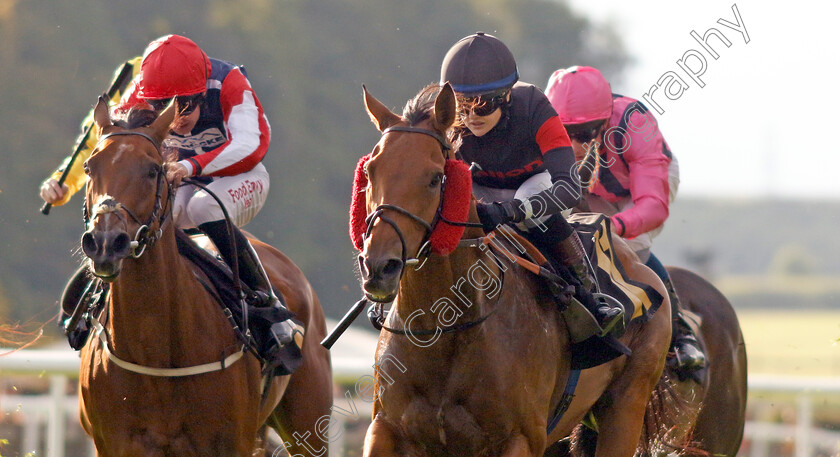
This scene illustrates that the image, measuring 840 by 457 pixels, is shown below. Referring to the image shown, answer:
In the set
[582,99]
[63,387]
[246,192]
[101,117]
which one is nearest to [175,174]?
[101,117]

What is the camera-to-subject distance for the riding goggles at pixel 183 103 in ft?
17.3

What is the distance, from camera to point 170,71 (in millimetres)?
5238

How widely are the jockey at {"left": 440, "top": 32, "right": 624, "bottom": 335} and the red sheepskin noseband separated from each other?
0.23 m

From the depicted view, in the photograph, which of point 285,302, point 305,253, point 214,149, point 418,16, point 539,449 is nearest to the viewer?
point 539,449

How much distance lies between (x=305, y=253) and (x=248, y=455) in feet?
71.1

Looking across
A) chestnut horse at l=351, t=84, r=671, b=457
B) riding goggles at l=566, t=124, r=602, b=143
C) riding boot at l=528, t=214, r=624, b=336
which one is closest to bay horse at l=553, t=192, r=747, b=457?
riding goggles at l=566, t=124, r=602, b=143

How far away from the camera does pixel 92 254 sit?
4.14 meters

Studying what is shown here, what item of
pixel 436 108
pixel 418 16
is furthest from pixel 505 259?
pixel 418 16

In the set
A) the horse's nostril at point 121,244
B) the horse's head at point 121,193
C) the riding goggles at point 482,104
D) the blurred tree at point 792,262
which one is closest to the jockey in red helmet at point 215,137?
the horse's head at point 121,193

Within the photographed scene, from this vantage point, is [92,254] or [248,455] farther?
[248,455]

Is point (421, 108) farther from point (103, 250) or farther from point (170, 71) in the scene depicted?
point (170, 71)

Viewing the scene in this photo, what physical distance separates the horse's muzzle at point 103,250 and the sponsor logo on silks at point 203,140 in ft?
4.65

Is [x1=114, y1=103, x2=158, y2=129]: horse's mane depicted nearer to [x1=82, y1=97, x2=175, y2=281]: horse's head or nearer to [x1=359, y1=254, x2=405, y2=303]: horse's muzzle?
[x1=82, y1=97, x2=175, y2=281]: horse's head

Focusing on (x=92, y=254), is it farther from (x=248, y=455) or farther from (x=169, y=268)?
(x=248, y=455)
